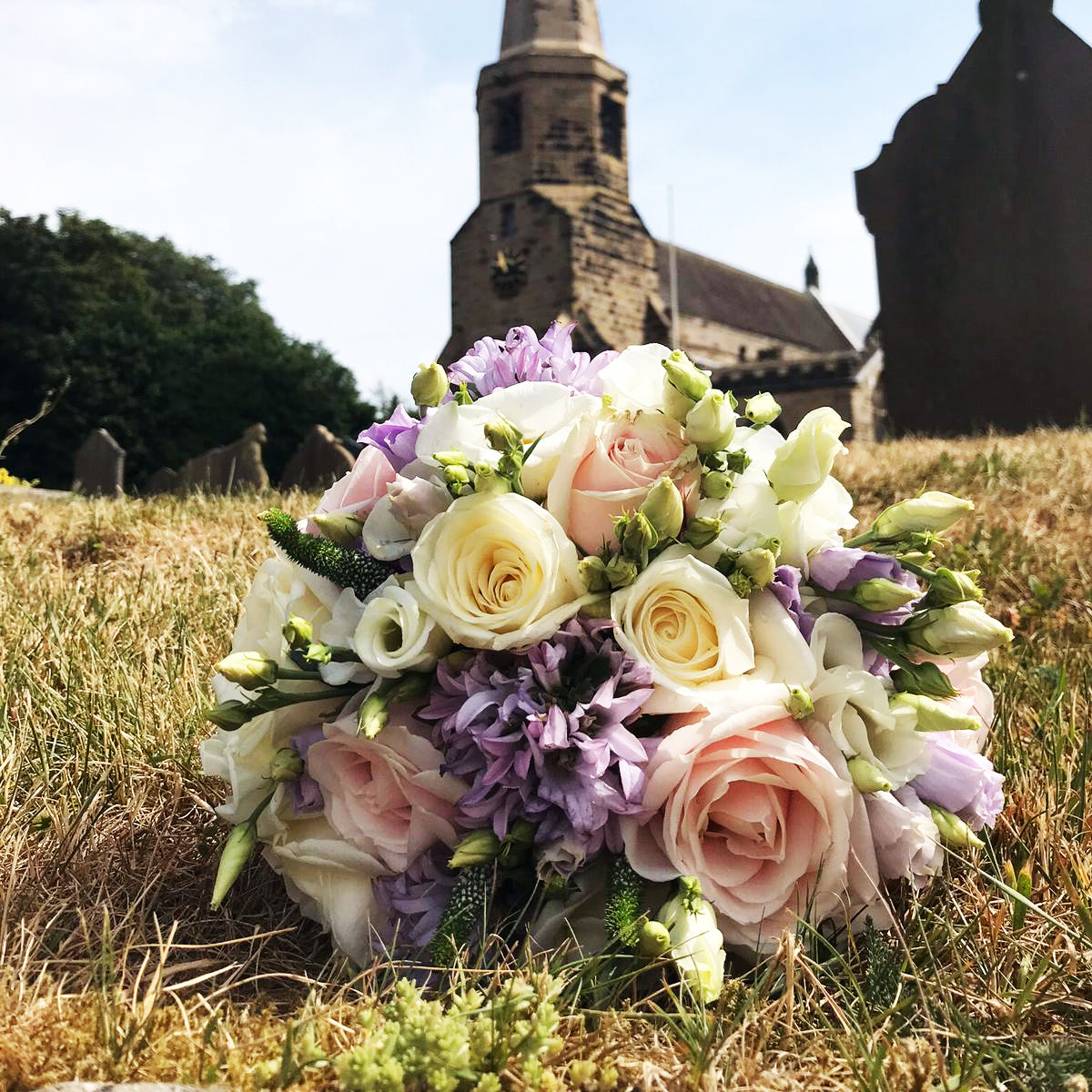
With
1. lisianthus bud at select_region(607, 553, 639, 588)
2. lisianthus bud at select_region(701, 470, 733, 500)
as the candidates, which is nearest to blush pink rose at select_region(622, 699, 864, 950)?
lisianthus bud at select_region(607, 553, 639, 588)

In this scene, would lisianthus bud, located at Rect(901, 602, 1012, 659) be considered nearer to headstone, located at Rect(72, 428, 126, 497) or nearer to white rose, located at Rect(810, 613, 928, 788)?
white rose, located at Rect(810, 613, 928, 788)

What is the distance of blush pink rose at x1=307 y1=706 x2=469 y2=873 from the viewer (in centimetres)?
163

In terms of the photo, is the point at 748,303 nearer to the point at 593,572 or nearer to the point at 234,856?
the point at 593,572

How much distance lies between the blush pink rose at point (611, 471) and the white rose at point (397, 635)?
28cm

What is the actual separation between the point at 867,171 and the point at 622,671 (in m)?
9.55

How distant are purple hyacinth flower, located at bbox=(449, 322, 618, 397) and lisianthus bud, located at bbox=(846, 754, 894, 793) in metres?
0.82

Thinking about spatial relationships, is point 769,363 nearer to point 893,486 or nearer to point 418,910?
point 893,486

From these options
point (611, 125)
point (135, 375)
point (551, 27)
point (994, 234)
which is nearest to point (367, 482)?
point (994, 234)

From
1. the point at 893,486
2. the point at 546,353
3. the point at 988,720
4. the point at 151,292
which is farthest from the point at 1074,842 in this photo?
the point at 151,292

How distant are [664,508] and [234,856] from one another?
0.90 metres

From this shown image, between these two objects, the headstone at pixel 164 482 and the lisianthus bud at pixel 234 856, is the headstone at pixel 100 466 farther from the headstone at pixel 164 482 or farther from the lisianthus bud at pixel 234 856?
the lisianthus bud at pixel 234 856

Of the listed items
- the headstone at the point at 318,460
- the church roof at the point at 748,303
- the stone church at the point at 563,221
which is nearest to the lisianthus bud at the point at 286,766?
the headstone at the point at 318,460

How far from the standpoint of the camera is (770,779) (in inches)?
60.5

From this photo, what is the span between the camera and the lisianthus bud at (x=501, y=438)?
5.51 ft
